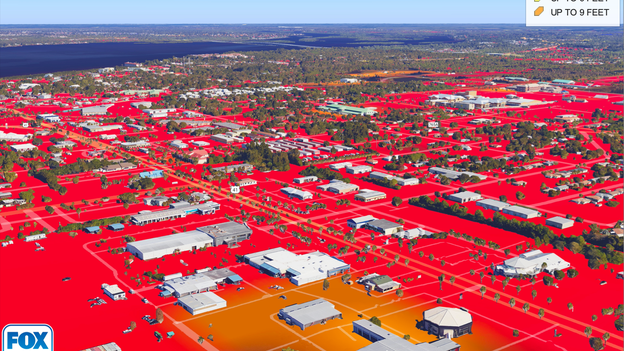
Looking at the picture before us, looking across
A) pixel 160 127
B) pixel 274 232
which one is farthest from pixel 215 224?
pixel 160 127

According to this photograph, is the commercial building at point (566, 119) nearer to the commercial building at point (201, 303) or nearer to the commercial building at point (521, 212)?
the commercial building at point (521, 212)

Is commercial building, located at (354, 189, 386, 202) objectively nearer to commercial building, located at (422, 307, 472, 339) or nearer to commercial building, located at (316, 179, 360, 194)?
commercial building, located at (316, 179, 360, 194)

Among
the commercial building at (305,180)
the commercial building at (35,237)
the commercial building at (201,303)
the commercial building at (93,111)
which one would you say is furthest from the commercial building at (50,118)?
the commercial building at (201,303)

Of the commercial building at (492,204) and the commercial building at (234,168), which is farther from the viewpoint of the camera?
the commercial building at (234,168)

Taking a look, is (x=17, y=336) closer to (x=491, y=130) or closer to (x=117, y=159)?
(x=117, y=159)

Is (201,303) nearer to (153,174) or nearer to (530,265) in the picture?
(530,265)

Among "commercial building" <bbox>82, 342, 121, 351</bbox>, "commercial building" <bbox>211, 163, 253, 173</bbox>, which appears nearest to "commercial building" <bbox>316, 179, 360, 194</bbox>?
"commercial building" <bbox>211, 163, 253, 173</bbox>
